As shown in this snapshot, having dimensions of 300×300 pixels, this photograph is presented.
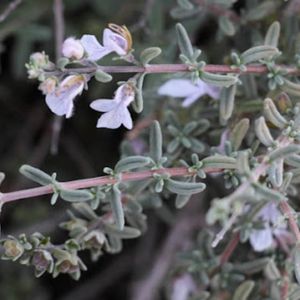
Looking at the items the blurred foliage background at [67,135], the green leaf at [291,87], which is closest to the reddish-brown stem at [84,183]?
the green leaf at [291,87]

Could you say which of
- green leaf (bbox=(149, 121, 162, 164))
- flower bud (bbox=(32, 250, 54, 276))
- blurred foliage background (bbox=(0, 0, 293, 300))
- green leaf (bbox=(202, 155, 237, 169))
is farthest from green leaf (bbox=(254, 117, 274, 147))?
blurred foliage background (bbox=(0, 0, 293, 300))

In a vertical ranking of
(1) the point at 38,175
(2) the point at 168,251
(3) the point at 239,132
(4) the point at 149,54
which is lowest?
(2) the point at 168,251

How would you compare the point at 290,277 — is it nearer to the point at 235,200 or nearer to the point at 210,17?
the point at 235,200

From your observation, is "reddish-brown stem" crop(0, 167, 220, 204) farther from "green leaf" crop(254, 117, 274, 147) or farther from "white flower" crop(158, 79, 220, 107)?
"white flower" crop(158, 79, 220, 107)

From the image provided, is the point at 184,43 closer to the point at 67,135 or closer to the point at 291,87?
the point at 291,87

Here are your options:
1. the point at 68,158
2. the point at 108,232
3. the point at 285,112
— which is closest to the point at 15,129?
the point at 68,158

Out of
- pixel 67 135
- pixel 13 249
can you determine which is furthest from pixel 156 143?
pixel 67 135
